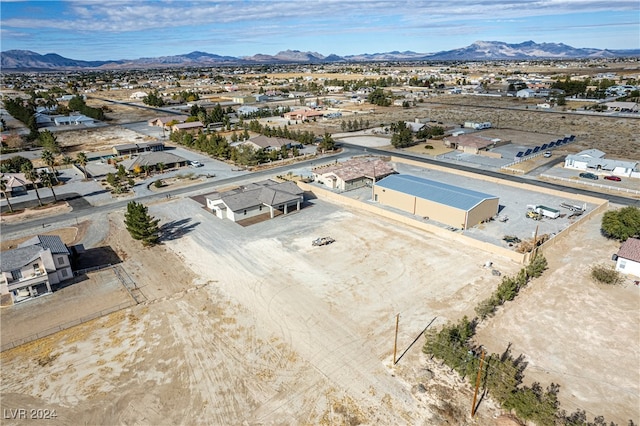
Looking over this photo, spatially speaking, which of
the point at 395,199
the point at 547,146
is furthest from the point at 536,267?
the point at 547,146

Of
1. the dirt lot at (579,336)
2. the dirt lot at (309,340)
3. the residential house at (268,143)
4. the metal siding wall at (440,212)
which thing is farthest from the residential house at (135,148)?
the dirt lot at (579,336)

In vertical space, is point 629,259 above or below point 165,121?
below

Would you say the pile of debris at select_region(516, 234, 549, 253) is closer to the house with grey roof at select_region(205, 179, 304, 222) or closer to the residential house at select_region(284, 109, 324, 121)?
the house with grey roof at select_region(205, 179, 304, 222)

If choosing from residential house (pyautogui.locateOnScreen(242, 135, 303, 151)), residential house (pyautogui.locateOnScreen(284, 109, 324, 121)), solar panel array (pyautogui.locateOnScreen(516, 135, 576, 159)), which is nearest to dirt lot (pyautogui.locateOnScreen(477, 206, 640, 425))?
solar panel array (pyautogui.locateOnScreen(516, 135, 576, 159))

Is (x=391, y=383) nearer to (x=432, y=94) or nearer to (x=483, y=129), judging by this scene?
(x=483, y=129)

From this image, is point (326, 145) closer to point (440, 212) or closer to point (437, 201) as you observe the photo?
point (437, 201)

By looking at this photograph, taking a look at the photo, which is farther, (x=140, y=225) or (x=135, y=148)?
(x=135, y=148)
